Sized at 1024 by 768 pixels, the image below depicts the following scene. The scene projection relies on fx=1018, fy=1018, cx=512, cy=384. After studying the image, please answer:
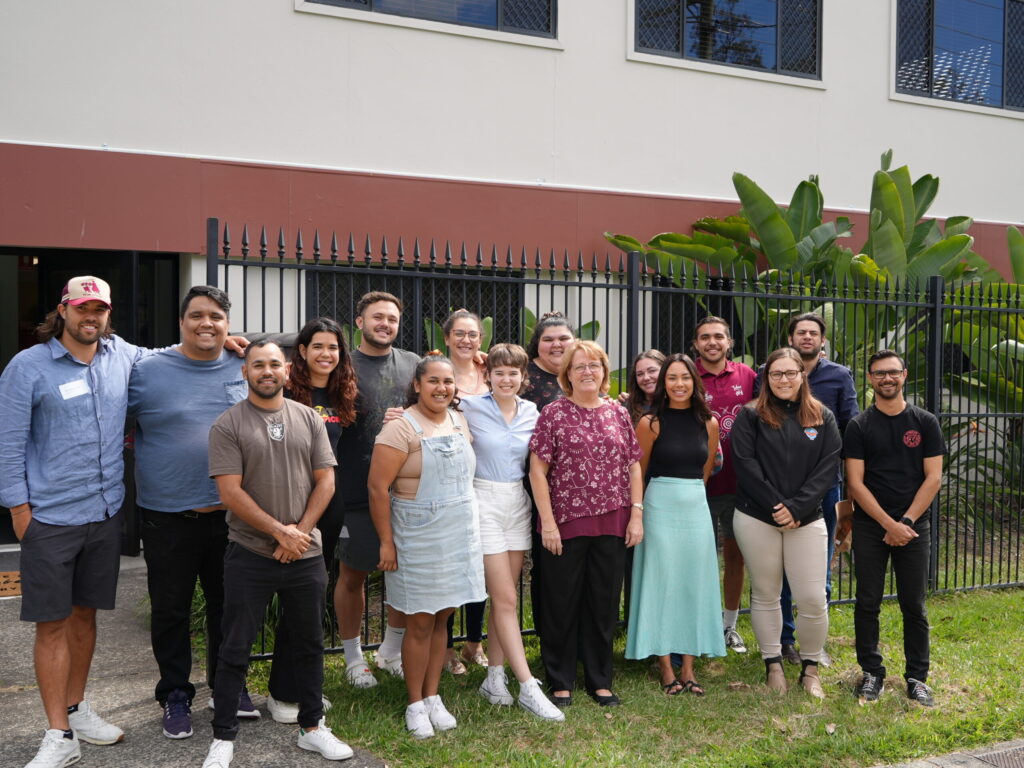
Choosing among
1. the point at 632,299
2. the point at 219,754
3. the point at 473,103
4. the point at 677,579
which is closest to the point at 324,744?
the point at 219,754

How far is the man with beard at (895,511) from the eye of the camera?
5500 mm

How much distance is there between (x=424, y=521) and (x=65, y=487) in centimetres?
160

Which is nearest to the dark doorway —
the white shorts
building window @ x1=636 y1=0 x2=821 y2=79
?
the white shorts

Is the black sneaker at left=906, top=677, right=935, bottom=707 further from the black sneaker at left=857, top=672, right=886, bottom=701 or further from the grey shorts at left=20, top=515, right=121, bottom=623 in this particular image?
the grey shorts at left=20, top=515, right=121, bottom=623

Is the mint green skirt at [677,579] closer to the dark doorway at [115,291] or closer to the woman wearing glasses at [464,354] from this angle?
the woman wearing glasses at [464,354]

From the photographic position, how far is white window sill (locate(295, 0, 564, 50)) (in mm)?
8984

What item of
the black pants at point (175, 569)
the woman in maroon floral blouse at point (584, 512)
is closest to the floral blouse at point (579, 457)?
the woman in maroon floral blouse at point (584, 512)

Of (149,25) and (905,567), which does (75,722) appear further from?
(149,25)

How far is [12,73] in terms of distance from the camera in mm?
8008

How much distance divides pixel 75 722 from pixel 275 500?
1459 millimetres

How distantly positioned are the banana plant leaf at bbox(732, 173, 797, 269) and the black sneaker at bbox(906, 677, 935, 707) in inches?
196

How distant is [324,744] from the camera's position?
457 cm

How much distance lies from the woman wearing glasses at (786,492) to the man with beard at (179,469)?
2688 millimetres

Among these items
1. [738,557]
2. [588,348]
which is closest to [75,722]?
[588,348]
